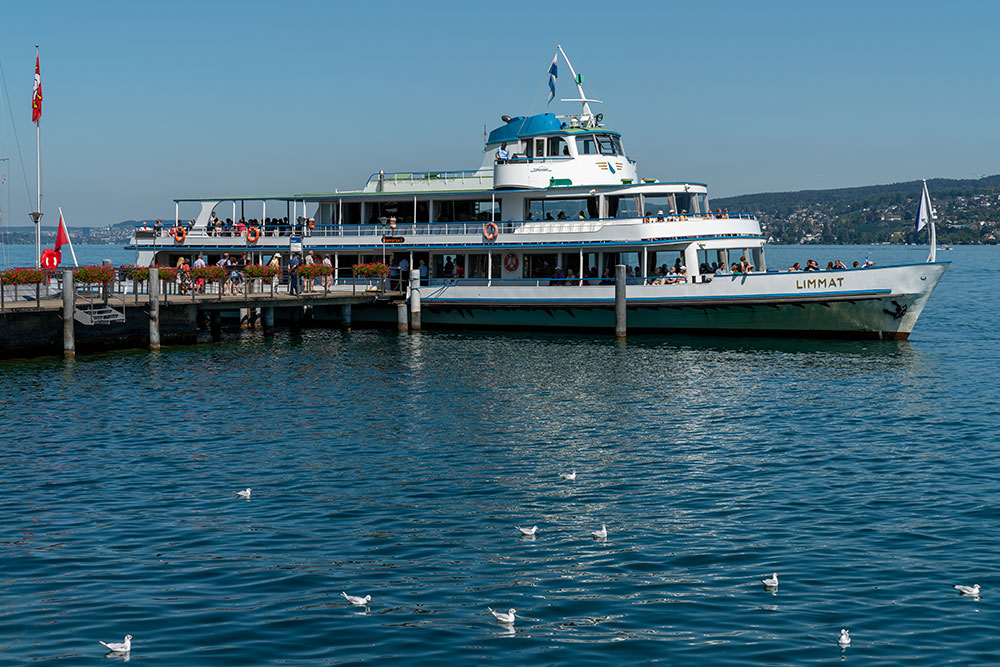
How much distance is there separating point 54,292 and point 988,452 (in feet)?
102

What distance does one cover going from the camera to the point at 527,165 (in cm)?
4569

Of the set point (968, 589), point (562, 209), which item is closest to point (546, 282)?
point (562, 209)

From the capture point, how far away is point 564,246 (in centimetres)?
4397

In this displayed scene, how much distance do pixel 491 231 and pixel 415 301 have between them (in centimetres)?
452

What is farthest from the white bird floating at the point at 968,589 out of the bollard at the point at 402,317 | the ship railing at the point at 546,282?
the bollard at the point at 402,317

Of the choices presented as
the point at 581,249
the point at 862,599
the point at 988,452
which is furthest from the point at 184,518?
the point at 581,249

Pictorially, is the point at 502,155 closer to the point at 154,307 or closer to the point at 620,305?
the point at 620,305

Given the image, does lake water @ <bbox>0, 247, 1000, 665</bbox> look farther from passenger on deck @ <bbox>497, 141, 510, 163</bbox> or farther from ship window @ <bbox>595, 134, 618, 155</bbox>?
passenger on deck @ <bbox>497, 141, 510, 163</bbox>

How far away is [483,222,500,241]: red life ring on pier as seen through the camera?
45594 millimetres

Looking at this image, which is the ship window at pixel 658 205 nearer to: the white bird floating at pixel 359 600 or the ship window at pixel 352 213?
the ship window at pixel 352 213

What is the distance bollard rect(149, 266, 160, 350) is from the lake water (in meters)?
6.64

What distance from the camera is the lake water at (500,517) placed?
12008mm

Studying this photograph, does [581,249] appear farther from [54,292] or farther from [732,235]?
[54,292]

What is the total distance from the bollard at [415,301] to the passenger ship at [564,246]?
2.97 feet
